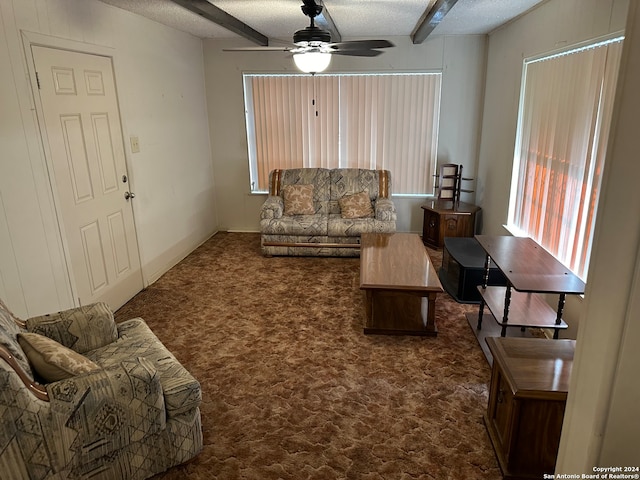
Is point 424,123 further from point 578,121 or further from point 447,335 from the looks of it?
point 447,335

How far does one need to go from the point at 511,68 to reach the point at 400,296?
8.82 feet

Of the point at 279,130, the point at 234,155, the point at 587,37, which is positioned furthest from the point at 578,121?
the point at 234,155

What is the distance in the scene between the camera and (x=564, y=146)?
3.17m

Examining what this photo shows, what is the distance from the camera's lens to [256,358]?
118 inches

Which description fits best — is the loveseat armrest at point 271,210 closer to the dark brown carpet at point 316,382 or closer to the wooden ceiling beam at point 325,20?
the dark brown carpet at point 316,382

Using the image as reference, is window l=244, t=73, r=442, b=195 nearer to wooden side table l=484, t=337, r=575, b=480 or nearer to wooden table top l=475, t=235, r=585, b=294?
wooden table top l=475, t=235, r=585, b=294

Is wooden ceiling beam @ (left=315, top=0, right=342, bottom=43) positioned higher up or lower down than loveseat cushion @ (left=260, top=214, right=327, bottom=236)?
higher up

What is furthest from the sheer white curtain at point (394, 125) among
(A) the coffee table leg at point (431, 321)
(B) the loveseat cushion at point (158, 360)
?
(B) the loveseat cushion at point (158, 360)

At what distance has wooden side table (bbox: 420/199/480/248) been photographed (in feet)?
16.3

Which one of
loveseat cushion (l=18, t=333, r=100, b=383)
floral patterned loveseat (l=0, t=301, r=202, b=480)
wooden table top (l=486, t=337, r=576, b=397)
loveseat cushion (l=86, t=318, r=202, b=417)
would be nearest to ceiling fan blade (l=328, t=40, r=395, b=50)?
wooden table top (l=486, t=337, r=576, b=397)

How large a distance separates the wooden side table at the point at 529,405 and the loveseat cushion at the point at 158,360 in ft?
4.76

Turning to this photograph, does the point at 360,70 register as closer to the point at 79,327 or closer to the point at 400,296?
the point at 400,296

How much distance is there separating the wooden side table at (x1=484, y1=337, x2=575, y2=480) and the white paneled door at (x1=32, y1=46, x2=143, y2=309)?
298 cm

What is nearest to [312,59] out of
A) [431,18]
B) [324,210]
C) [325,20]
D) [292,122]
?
[325,20]
